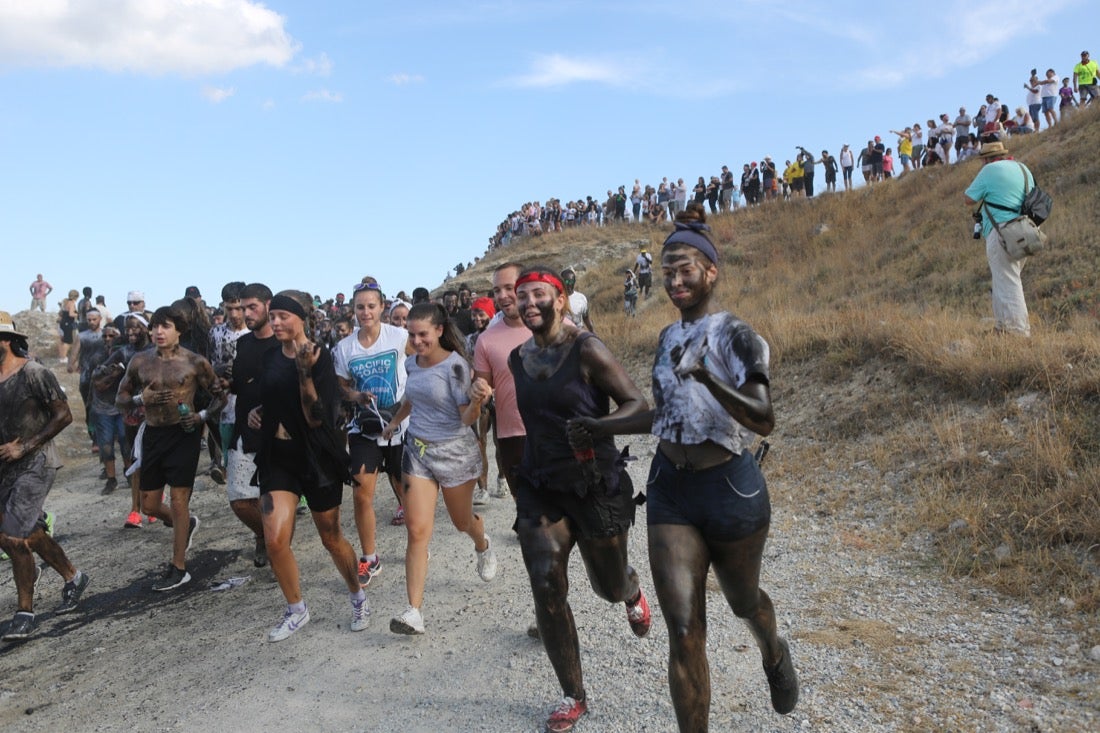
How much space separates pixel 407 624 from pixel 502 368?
1.65 m

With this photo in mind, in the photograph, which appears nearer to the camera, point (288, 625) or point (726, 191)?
point (288, 625)

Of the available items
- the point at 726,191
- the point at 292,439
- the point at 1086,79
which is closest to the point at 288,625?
the point at 292,439

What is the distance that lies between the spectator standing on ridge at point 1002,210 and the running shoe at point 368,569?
6353 millimetres

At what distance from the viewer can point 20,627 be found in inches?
243

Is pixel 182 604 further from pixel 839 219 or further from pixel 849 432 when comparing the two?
pixel 839 219

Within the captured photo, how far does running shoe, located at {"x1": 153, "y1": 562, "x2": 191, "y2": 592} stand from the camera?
275 inches

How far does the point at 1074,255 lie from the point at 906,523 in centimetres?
909

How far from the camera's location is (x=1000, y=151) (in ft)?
27.4

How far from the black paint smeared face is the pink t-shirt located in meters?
1.30

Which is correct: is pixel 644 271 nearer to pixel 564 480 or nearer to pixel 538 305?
pixel 538 305

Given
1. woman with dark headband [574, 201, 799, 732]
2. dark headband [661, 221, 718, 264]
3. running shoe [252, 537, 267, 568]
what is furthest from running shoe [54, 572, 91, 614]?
dark headband [661, 221, 718, 264]

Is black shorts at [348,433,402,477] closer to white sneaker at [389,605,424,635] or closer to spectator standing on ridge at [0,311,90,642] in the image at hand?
white sneaker at [389,605,424,635]

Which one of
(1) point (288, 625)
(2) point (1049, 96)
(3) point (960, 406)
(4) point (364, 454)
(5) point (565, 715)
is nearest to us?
(5) point (565, 715)

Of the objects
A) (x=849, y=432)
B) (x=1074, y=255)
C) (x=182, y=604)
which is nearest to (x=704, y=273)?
(x=182, y=604)
